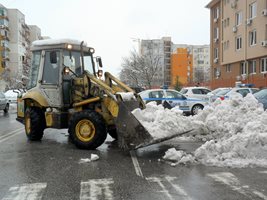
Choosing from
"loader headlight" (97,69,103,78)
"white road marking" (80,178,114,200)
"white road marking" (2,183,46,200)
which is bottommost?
"white road marking" (2,183,46,200)

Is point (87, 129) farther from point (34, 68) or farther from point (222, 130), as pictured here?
point (222, 130)

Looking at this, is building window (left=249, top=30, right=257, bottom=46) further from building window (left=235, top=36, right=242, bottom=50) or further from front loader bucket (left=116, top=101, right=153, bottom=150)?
front loader bucket (left=116, top=101, right=153, bottom=150)

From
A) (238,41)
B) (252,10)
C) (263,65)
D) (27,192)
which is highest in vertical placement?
(252,10)

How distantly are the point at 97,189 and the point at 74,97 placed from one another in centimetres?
473

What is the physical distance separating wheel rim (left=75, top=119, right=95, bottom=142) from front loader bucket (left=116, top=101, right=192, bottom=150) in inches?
40.5

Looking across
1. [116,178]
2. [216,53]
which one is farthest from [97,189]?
[216,53]

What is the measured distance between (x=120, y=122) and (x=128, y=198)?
3.18 m

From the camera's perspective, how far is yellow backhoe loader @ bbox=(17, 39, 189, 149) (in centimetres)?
927

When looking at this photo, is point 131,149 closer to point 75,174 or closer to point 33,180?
point 75,174

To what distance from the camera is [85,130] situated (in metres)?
9.42

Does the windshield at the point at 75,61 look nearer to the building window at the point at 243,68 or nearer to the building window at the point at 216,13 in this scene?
the building window at the point at 243,68

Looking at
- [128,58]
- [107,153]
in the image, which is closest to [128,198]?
[107,153]

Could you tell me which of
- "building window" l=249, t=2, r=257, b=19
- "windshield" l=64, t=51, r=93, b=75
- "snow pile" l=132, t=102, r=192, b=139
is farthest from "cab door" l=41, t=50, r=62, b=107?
"building window" l=249, t=2, r=257, b=19

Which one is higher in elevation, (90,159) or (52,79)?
(52,79)
